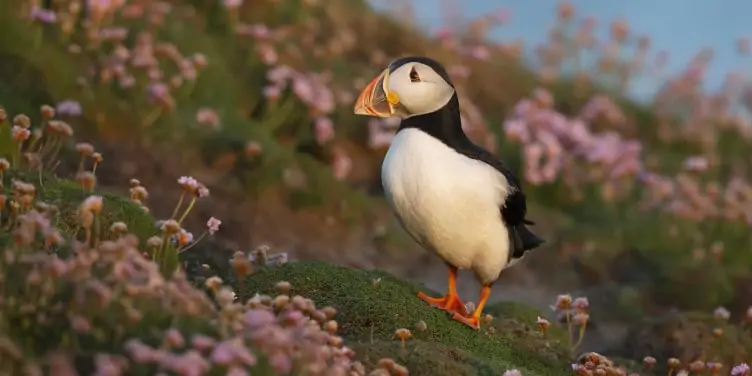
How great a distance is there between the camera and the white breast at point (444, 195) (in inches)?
211

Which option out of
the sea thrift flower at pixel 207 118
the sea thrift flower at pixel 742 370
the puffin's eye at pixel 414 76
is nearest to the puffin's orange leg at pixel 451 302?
the puffin's eye at pixel 414 76

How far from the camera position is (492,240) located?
5641 mm

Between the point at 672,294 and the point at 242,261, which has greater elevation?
the point at 672,294

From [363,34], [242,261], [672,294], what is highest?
[363,34]

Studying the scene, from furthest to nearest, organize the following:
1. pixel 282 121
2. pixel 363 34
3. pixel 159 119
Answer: pixel 363 34, pixel 282 121, pixel 159 119

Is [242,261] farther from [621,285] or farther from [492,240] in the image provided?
[621,285]

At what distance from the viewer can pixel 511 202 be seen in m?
5.72

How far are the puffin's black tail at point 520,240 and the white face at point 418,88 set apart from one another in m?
0.79

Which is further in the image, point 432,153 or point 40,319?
point 432,153

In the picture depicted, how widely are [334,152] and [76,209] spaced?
523 centimetres

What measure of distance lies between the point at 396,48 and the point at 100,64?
15.8ft

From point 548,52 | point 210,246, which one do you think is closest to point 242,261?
point 210,246

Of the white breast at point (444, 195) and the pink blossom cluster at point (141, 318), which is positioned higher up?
the white breast at point (444, 195)

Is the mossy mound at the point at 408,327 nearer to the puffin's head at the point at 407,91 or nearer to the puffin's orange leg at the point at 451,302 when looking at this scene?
the puffin's orange leg at the point at 451,302
